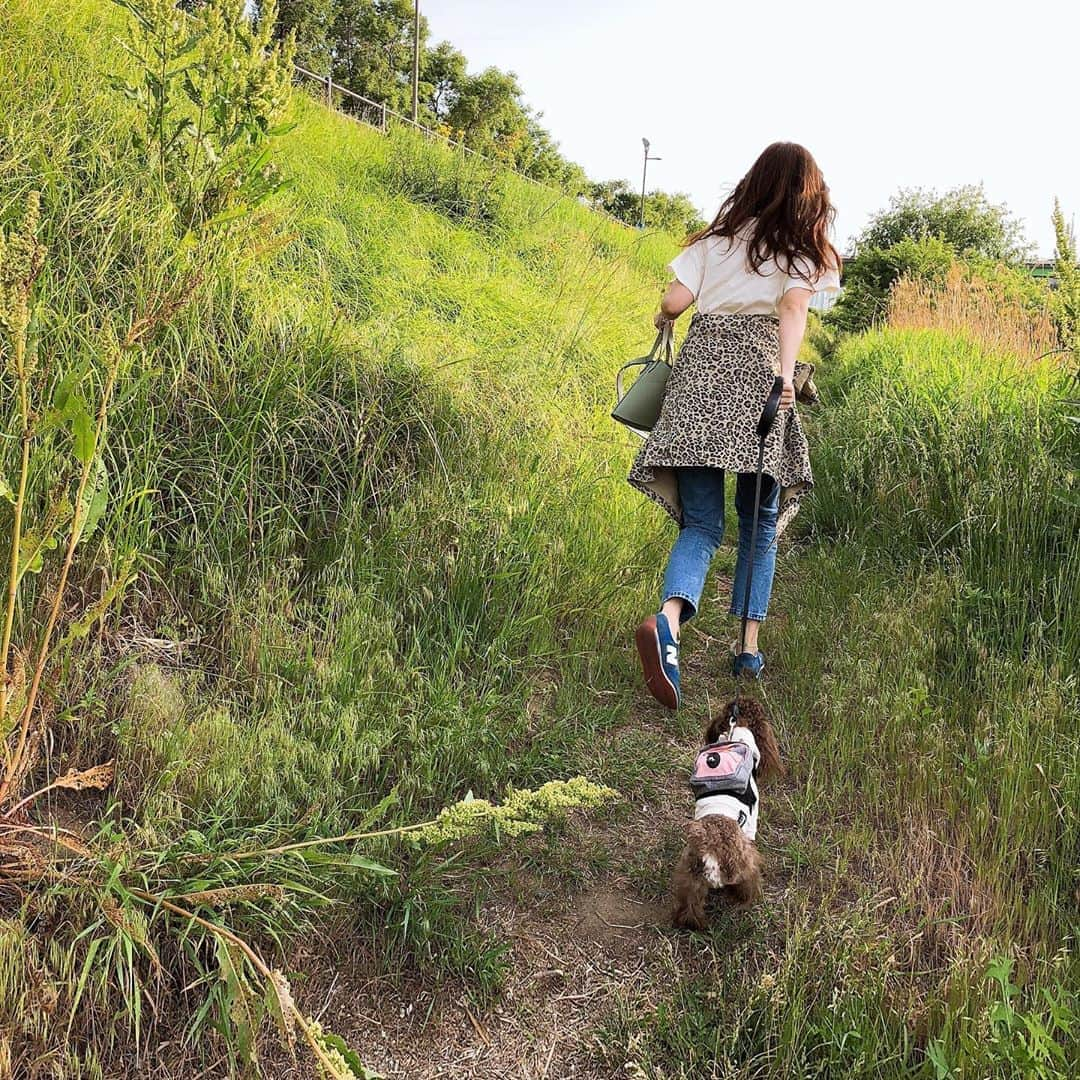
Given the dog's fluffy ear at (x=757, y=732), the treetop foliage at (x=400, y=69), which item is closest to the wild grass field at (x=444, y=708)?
the dog's fluffy ear at (x=757, y=732)

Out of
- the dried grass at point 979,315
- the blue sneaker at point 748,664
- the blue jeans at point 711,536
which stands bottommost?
the blue sneaker at point 748,664

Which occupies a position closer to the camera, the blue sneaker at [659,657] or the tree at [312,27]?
the blue sneaker at [659,657]

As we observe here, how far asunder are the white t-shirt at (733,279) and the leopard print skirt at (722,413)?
1.7 inches

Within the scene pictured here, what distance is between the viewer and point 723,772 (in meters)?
2.17

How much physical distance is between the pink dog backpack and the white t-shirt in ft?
5.53

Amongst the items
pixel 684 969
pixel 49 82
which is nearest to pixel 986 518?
pixel 684 969

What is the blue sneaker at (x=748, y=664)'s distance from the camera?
3.23m

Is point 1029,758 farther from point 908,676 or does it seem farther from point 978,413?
point 978,413

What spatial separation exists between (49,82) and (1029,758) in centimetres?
469

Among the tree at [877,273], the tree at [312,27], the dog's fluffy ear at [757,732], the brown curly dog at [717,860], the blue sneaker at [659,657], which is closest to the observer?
Answer: the brown curly dog at [717,860]

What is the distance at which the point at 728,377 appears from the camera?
121 inches

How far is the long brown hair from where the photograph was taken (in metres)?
2.94

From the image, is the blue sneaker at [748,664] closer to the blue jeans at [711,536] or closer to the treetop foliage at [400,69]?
the blue jeans at [711,536]

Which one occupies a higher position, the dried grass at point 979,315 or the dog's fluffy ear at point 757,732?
the dried grass at point 979,315
